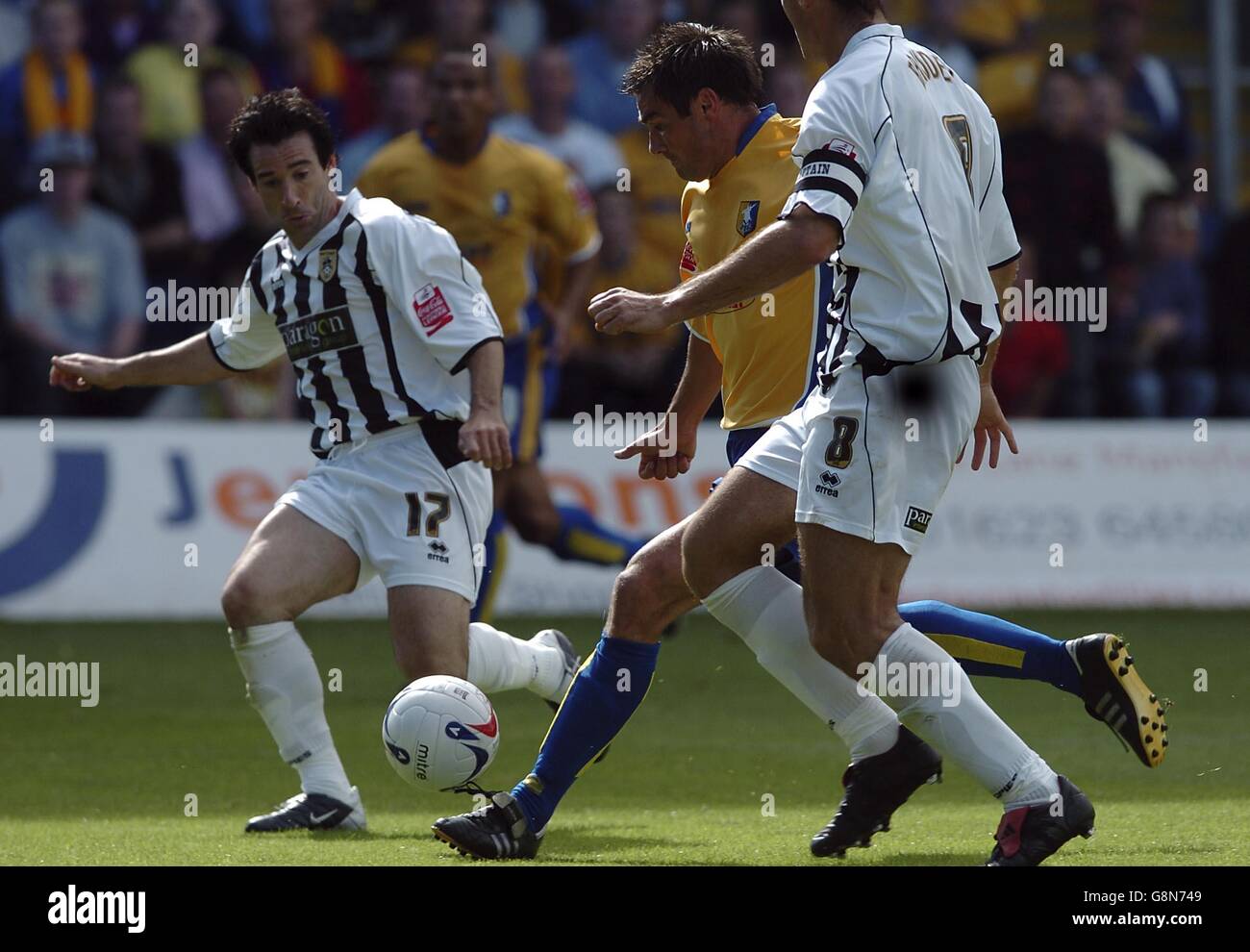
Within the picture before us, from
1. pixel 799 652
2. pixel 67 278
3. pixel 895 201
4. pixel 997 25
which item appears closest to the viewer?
pixel 895 201

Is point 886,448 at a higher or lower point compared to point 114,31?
lower

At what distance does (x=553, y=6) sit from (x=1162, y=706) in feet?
33.6

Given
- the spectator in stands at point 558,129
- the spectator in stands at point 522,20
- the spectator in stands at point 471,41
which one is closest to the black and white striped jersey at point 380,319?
the spectator in stands at point 558,129

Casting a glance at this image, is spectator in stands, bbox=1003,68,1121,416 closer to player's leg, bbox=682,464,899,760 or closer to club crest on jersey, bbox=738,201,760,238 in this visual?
club crest on jersey, bbox=738,201,760,238

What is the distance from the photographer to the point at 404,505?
225 inches

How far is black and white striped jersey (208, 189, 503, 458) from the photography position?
18.8ft

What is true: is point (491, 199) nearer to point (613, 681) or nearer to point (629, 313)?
point (613, 681)

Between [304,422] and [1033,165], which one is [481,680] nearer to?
[304,422]

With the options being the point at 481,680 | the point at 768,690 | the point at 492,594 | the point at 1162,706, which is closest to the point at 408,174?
the point at 492,594

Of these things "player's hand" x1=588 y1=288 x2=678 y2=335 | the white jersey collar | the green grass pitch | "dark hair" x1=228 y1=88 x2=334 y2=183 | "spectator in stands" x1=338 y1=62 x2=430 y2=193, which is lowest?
the green grass pitch

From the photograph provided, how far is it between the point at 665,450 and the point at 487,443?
1.60ft

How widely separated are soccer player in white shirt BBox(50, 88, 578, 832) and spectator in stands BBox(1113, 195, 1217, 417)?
8.29m

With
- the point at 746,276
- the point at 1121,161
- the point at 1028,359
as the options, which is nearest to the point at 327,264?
the point at 746,276

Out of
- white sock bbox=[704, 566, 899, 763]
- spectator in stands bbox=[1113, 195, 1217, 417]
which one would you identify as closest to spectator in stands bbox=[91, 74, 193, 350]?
spectator in stands bbox=[1113, 195, 1217, 417]
